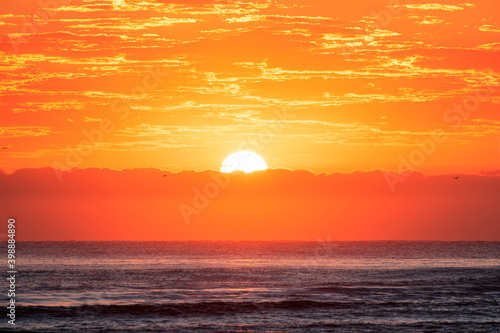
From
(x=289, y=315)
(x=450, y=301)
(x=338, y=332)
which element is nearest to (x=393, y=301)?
(x=450, y=301)

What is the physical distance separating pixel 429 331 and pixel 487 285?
34.7 meters

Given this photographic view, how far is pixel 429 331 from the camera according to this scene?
46000 millimetres

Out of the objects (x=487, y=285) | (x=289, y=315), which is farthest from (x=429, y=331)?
(x=487, y=285)

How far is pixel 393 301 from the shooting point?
204 feet

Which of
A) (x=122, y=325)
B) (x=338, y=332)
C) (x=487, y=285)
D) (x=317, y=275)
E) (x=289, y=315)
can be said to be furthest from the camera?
(x=317, y=275)

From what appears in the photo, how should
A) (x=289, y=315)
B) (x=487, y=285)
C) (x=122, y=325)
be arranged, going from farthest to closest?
1. (x=487, y=285)
2. (x=289, y=315)
3. (x=122, y=325)

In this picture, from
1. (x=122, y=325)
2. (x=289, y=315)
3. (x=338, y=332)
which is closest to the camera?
(x=338, y=332)

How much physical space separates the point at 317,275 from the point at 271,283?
1653cm

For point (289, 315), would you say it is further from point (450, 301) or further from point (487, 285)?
point (487, 285)

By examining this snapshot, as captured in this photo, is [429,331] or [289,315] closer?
[429,331]

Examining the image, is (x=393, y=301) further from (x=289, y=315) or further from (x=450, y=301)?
(x=289, y=315)

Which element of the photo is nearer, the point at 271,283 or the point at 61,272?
the point at 271,283

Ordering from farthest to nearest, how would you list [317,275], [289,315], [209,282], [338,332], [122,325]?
[317,275] → [209,282] → [289,315] → [122,325] → [338,332]

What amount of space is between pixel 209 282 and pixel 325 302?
76.7ft
